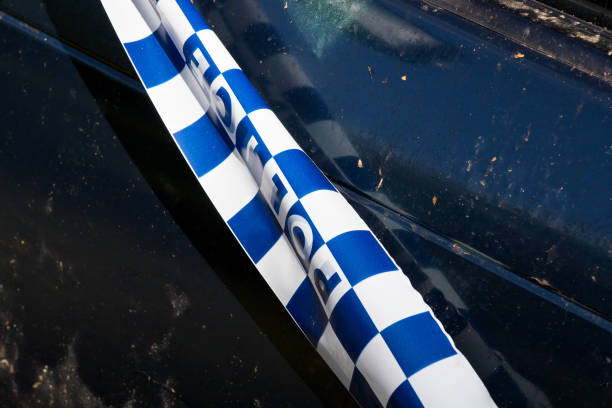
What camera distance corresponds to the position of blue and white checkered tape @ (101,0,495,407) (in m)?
0.71

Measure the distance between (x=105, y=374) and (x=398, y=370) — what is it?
0.64m

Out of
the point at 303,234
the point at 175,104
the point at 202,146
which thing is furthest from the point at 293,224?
the point at 175,104

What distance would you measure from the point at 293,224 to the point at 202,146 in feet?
0.81

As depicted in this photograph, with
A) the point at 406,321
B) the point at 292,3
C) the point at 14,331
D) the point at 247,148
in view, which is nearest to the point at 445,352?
the point at 406,321

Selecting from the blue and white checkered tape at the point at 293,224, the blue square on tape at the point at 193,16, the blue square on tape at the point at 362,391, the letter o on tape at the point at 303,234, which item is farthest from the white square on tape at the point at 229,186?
the blue square on tape at the point at 362,391

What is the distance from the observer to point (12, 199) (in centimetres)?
107

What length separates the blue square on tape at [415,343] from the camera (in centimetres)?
70

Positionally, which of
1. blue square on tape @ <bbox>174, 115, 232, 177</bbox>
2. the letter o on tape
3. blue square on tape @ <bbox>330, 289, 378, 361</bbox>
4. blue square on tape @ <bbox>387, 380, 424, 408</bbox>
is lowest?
blue square on tape @ <bbox>387, 380, 424, 408</bbox>

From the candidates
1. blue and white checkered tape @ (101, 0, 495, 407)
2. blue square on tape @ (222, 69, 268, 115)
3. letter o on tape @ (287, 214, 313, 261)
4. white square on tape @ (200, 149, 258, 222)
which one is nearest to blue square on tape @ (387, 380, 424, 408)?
blue and white checkered tape @ (101, 0, 495, 407)

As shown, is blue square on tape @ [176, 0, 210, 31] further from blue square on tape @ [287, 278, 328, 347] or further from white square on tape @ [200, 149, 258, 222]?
blue square on tape @ [287, 278, 328, 347]

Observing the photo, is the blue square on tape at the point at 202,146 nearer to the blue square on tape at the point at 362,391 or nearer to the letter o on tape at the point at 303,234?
the letter o on tape at the point at 303,234

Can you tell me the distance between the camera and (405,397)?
697 millimetres

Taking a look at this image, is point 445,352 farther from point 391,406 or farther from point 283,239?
point 283,239

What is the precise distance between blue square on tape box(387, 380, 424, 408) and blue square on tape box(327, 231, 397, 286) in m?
0.17
